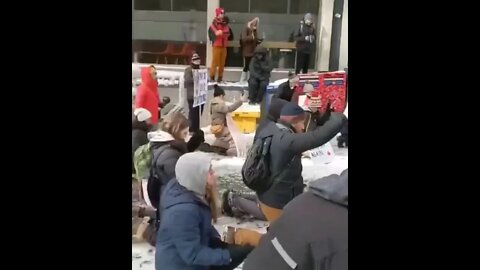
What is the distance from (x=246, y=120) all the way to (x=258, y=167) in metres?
0.15

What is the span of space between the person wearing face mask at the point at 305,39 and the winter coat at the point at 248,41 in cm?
13

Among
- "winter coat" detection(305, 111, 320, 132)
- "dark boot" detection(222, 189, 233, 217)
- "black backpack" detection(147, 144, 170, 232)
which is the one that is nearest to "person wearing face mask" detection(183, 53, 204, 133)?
"black backpack" detection(147, 144, 170, 232)

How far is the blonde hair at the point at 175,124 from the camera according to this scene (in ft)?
5.07

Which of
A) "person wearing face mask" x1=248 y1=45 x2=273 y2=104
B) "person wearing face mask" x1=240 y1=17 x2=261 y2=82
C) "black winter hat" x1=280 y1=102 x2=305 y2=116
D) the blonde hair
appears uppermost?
"person wearing face mask" x1=240 y1=17 x2=261 y2=82

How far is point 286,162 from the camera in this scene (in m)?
1.54

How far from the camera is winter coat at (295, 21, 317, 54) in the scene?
1520mm

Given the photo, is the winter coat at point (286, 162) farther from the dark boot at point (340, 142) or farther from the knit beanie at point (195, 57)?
the knit beanie at point (195, 57)

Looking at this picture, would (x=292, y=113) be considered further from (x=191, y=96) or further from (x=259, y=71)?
(x=191, y=96)

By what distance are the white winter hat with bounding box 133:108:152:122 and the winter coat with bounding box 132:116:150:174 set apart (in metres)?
0.02

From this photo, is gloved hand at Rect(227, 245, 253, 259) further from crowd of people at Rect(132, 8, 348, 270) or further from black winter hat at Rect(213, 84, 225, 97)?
black winter hat at Rect(213, 84, 225, 97)
